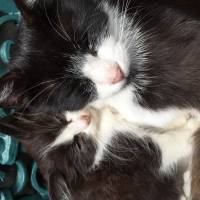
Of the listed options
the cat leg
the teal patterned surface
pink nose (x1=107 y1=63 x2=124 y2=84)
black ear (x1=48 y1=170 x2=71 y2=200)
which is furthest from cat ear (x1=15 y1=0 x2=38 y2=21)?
the cat leg

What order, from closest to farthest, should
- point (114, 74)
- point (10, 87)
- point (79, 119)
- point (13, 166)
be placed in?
point (114, 74), point (10, 87), point (79, 119), point (13, 166)

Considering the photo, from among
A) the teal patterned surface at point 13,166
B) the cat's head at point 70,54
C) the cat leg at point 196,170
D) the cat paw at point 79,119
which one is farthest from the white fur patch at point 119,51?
the teal patterned surface at point 13,166

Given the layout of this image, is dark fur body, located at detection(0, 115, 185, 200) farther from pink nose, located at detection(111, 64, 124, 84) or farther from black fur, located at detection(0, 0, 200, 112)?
pink nose, located at detection(111, 64, 124, 84)

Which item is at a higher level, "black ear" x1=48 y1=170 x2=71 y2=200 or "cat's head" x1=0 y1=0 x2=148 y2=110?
"cat's head" x1=0 y1=0 x2=148 y2=110

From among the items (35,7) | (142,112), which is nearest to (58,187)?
(142,112)

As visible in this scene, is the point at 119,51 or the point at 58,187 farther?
the point at 58,187

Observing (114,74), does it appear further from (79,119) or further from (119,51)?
(79,119)

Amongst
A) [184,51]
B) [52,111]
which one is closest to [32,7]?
[52,111]
